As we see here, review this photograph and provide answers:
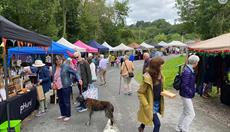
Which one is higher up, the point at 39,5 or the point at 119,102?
the point at 39,5

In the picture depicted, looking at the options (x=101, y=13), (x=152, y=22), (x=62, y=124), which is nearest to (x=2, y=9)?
(x=62, y=124)

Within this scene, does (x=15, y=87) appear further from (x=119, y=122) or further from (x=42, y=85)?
(x=119, y=122)

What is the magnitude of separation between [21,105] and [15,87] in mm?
689

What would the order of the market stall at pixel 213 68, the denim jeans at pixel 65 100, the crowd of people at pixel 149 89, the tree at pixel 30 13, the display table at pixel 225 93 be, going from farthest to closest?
the tree at pixel 30 13 < the market stall at pixel 213 68 < the display table at pixel 225 93 < the denim jeans at pixel 65 100 < the crowd of people at pixel 149 89

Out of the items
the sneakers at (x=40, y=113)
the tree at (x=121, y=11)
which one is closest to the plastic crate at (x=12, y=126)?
the sneakers at (x=40, y=113)

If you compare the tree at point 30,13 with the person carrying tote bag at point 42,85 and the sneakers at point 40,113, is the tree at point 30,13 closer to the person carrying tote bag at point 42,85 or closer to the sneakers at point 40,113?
the person carrying tote bag at point 42,85

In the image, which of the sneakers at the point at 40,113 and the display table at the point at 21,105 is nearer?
the display table at the point at 21,105

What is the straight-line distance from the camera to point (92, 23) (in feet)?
159

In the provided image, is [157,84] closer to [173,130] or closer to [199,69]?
[173,130]

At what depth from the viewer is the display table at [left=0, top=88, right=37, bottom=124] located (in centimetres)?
687

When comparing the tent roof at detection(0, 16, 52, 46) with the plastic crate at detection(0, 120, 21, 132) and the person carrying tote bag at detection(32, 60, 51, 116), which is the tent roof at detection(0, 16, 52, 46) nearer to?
the person carrying tote bag at detection(32, 60, 51, 116)

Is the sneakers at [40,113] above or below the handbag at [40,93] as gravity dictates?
below

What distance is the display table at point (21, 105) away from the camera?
687cm

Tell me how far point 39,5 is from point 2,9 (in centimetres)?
323
